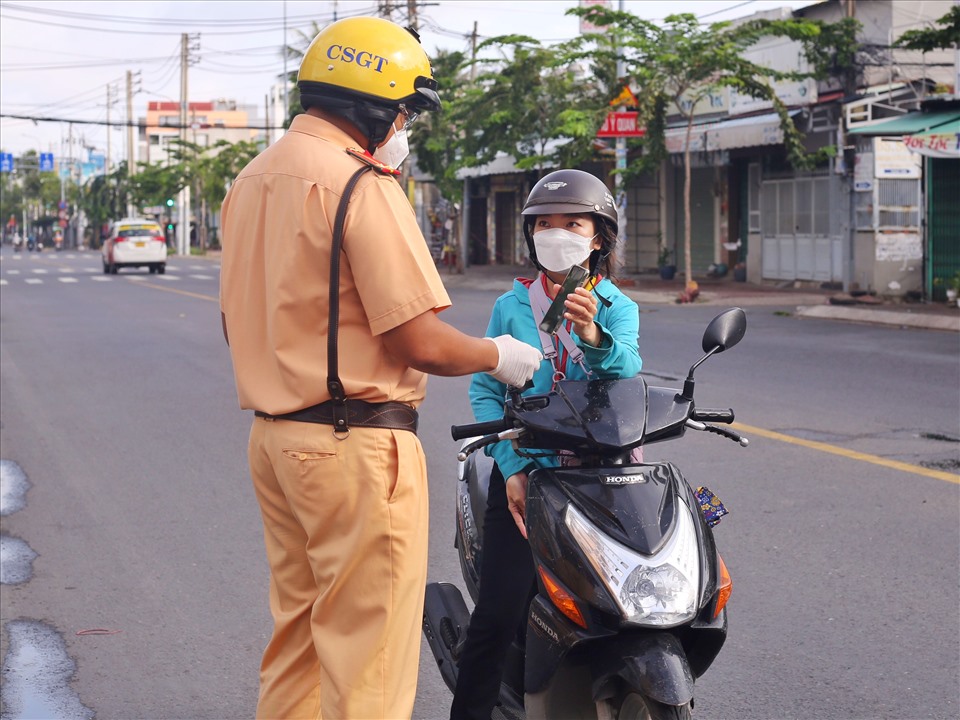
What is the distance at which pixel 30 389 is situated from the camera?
39.2 feet

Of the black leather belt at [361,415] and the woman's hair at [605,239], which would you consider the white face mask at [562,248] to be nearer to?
the woman's hair at [605,239]

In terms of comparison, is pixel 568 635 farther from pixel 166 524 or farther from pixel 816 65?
pixel 816 65

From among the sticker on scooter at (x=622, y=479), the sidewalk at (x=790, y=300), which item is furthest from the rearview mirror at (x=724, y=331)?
the sidewalk at (x=790, y=300)

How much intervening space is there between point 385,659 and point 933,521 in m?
4.12

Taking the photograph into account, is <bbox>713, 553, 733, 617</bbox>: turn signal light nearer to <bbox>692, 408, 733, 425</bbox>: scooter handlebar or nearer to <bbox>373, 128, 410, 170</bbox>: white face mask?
<bbox>692, 408, 733, 425</bbox>: scooter handlebar

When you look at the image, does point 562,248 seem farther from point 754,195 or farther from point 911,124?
point 754,195

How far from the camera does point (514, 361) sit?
2.85 metres

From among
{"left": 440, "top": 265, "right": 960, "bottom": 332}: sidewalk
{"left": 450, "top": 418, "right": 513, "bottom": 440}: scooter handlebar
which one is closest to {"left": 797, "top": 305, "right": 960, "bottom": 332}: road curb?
{"left": 440, "top": 265, "right": 960, "bottom": 332}: sidewalk

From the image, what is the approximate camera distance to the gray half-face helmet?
3.26 m

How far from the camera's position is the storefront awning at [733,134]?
24156 millimetres

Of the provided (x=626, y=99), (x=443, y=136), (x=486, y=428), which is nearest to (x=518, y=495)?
(x=486, y=428)

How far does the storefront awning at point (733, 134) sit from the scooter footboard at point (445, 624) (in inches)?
821

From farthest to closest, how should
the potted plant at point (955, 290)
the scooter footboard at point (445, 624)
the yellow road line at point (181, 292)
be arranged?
the yellow road line at point (181, 292) → the potted plant at point (955, 290) → the scooter footboard at point (445, 624)

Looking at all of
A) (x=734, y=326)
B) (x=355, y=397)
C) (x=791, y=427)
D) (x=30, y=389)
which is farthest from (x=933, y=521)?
(x=30, y=389)
